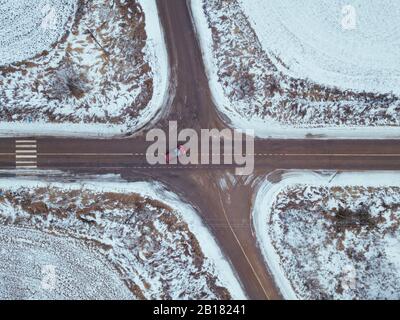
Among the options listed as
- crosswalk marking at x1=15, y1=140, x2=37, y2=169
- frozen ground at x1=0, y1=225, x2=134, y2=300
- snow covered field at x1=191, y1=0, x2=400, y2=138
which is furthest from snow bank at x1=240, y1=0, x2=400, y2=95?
frozen ground at x1=0, y1=225, x2=134, y2=300

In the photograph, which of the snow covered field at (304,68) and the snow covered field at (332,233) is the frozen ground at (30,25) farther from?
the snow covered field at (332,233)

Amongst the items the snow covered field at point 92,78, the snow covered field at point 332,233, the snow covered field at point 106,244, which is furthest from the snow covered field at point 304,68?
the snow covered field at point 106,244

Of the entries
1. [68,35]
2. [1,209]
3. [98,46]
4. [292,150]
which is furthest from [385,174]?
[1,209]

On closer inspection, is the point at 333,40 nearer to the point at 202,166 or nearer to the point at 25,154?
the point at 202,166

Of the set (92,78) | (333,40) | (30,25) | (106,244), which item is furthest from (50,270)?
(333,40)

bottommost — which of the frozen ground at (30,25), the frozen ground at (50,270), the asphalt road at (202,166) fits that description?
the frozen ground at (50,270)

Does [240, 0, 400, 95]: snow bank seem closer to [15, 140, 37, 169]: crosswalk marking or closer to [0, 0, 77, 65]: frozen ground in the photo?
[0, 0, 77, 65]: frozen ground

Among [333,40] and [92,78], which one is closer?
[333,40]

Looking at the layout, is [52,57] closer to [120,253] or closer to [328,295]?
[120,253]
